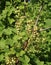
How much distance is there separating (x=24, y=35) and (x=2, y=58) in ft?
1.67

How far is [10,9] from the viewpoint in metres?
4.07

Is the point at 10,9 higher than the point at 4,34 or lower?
higher

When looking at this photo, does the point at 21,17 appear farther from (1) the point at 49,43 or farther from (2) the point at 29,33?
(1) the point at 49,43

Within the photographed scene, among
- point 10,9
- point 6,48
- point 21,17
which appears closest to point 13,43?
point 6,48

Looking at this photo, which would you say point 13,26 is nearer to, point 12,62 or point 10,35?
point 10,35

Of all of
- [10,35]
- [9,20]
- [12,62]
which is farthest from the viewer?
[9,20]

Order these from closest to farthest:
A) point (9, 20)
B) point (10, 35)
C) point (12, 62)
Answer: point (12, 62)
point (10, 35)
point (9, 20)

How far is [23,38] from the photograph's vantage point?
143 inches

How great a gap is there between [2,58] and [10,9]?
0.95m

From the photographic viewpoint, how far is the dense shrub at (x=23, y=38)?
11.8 ft

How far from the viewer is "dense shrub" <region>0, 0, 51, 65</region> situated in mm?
3599

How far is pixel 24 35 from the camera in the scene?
12.0ft

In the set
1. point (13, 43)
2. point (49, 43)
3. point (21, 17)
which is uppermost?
point (21, 17)

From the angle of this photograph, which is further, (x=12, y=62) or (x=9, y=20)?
(x=9, y=20)
